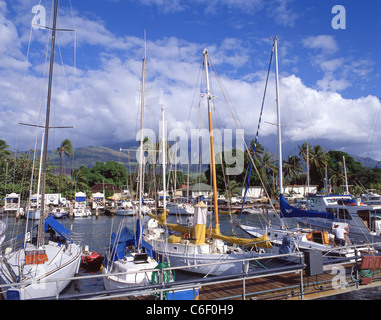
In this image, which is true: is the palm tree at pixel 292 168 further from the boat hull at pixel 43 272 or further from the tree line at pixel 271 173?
the boat hull at pixel 43 272

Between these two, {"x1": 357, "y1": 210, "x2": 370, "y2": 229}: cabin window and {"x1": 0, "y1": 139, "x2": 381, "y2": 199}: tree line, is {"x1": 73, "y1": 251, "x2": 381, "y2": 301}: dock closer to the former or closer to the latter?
{"x1": 357, "y1": 210, "x2": 370, "y2": 229}: cabin window

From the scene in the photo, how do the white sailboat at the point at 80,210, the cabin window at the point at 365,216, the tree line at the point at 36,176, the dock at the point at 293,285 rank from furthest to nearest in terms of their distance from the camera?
the white sailboat at the point at 80,210 < the tree line at the point at 36,176 < the cabin window at the point at 365,216 < the dock at the point at 293,285

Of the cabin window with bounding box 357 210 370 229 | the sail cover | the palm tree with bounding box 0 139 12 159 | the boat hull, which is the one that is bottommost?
the boat hull

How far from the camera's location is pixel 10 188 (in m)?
59.8

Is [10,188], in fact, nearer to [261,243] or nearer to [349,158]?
[261,243]

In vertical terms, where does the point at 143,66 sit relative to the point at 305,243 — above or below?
above

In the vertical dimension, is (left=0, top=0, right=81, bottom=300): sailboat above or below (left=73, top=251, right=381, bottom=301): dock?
below

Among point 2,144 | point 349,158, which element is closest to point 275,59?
point 2,144

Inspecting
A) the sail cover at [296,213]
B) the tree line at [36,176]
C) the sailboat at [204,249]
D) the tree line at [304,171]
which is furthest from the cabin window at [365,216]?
the tree line at [304,171]
